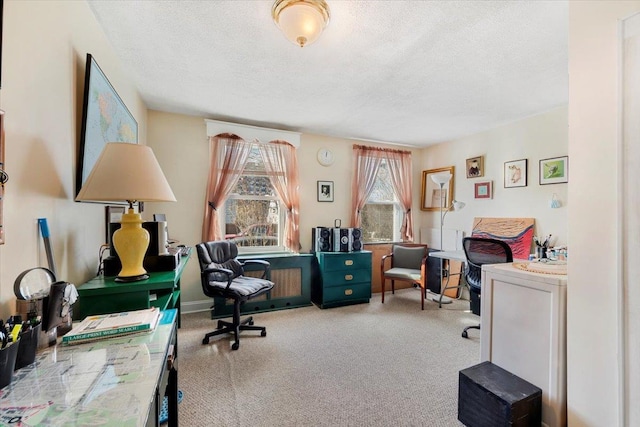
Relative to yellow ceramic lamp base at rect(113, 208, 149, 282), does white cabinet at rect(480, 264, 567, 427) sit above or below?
below

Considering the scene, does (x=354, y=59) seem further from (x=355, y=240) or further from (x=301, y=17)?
(x=355, y=240)

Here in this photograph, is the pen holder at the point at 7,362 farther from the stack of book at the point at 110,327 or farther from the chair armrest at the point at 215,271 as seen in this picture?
the chair armrest at the point at 215,271

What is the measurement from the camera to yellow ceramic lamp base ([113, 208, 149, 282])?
1.45m

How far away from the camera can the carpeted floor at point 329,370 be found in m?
1.65

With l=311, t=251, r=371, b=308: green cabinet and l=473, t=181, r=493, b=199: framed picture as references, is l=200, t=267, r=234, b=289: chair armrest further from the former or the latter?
l=473, t=181, r=493, b=199: framed picture

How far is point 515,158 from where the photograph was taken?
3416 mm

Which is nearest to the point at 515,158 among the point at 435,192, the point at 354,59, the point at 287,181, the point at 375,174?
the point at 435,192

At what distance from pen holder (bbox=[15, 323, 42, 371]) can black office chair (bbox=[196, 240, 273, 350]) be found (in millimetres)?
1626

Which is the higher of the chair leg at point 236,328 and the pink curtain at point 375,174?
the pink curtain at point 375,174

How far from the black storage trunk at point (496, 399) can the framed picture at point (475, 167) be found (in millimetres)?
2907

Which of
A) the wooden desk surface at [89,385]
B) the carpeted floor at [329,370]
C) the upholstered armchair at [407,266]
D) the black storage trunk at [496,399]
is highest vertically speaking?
the wooden desk surface at [89,385]

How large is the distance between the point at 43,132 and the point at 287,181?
2718 mm

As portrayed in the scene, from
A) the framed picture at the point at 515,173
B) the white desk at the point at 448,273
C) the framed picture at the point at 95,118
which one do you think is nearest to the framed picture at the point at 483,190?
the framed picture at the point at 515,173

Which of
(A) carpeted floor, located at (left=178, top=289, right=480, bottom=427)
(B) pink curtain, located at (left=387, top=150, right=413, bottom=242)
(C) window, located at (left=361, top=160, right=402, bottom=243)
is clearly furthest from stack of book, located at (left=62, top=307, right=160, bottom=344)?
(B) pink curtain, located at (left=387, top=150, right=413, bottom=242)
